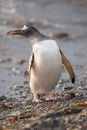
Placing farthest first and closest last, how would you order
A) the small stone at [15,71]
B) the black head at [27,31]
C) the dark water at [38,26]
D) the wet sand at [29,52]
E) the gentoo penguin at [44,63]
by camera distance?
the dark water at [38,26] < the small stone at [15,71] < the black head at [27,31] < the gentoo penguin at [44,63] < the wet sand at [29,52]

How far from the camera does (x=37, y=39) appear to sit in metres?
7.62

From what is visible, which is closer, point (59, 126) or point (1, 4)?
point (59, 126)

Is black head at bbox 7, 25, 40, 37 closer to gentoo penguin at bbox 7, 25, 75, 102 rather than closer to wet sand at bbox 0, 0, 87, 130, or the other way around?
gentoo penguin at bbox 7, 25, 75, 102

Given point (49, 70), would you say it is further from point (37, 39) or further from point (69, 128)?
point (69, 128)

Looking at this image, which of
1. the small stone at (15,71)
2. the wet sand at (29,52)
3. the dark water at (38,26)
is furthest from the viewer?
the dark water at (38,26)

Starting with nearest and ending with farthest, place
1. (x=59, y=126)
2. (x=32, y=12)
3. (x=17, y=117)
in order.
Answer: (x=59, y=126) < (x=17, y=117) < (x=32, y=12)

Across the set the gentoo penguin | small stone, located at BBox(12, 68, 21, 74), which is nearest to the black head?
the gentoo penguin

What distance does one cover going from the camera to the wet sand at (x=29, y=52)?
19.3 ft

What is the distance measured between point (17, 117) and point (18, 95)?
9.35 feet

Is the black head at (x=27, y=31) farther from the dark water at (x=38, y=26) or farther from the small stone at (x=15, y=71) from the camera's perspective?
the small stone at (x=15, y=71)

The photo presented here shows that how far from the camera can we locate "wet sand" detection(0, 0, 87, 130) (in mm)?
5871

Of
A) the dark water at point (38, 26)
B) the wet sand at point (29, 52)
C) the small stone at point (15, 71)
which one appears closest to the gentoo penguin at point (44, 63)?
the wet sand at point (29, 52)

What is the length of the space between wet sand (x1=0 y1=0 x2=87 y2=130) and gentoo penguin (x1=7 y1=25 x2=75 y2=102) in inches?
12.0

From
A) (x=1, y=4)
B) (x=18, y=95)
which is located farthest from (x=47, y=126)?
(x=1, y=4)
